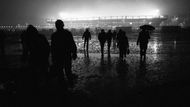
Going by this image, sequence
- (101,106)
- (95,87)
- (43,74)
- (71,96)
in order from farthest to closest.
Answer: (43,74), (95,87), (71,96), (101,106)

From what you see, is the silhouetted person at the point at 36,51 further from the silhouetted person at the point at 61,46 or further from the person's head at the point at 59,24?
the person's head at the point at 59,24

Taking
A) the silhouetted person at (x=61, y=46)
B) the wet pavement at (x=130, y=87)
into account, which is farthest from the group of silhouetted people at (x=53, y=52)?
the wet pavement at (x=130, y=87)

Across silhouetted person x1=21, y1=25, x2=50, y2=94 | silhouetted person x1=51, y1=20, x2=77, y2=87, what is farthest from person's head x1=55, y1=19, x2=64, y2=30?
silhouetted person x1=21, y1=25, x2=50, y2=94

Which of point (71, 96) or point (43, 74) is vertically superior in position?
point (43, 74)

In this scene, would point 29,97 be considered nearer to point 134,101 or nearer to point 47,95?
point 47,95

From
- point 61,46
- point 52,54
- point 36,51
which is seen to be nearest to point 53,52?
point 52,54

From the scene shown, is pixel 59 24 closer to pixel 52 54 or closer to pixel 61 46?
pixel 61 46

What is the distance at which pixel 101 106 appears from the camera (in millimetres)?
4590

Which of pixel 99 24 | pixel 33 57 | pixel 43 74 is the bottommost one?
pixel 43 74

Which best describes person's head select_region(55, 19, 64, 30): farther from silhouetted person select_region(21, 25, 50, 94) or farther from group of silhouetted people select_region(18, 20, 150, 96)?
silhouetted person select_region(21, 25, 50, 94)

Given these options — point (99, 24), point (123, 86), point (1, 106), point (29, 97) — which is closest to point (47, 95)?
point (29, 97)

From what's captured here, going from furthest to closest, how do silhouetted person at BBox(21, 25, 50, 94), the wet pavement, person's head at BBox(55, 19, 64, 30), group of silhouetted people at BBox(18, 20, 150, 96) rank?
silhouetted person at BBox(21, 25, 50, 94), group of silhouetted people at BBox(18, 20, 150, 96), person's head at BBox(55, 19, 64, 30), the wet pavement

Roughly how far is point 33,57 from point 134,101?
331cm

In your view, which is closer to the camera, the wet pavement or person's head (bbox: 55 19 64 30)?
the wet pavement
